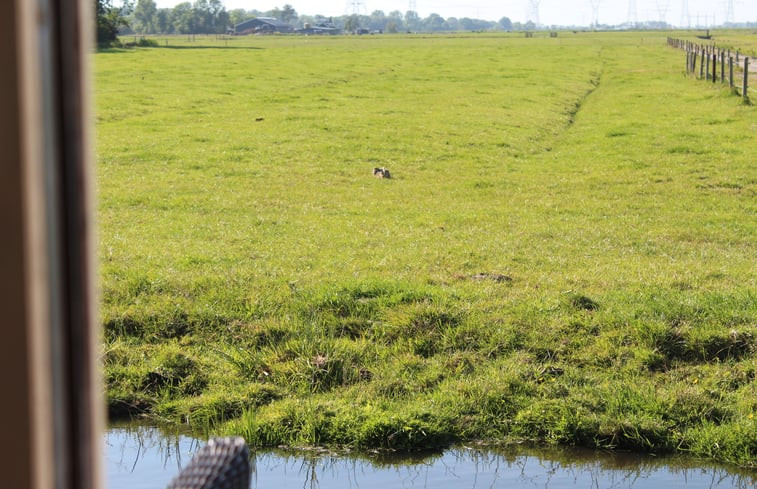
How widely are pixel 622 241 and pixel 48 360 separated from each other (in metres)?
11.2

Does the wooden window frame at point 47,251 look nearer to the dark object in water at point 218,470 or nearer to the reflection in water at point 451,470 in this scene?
the dark object in water at point 218,470

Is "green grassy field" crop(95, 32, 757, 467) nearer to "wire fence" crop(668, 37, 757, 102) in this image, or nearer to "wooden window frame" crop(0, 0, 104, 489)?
"wooden window frame" crop(0, 0, 104, 489)

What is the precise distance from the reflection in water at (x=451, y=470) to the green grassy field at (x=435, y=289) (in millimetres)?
150

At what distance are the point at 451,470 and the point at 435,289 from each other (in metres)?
2.75

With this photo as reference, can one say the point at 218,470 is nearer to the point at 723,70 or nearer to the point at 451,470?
the point at 451,470

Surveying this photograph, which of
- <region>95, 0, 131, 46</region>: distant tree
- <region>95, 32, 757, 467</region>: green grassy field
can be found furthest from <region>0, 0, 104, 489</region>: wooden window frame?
<region>95, 0, 131, 46</region>: distant tree

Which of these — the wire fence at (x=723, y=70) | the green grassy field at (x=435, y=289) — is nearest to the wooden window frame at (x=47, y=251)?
the green grassy field at (x=435, y=289)

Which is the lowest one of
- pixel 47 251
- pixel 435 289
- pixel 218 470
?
pixel 435 289

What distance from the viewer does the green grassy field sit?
6.76 m

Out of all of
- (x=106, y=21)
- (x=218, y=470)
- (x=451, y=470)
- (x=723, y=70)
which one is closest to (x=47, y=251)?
(x=218, y=470)

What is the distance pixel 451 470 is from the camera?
6.26 m

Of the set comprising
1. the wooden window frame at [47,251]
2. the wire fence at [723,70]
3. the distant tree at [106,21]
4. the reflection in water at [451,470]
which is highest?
the distant tree at [106,21]

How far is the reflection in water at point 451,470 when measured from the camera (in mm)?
6098

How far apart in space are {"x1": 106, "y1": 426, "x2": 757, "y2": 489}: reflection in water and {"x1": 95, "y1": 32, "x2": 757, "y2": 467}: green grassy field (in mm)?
150
